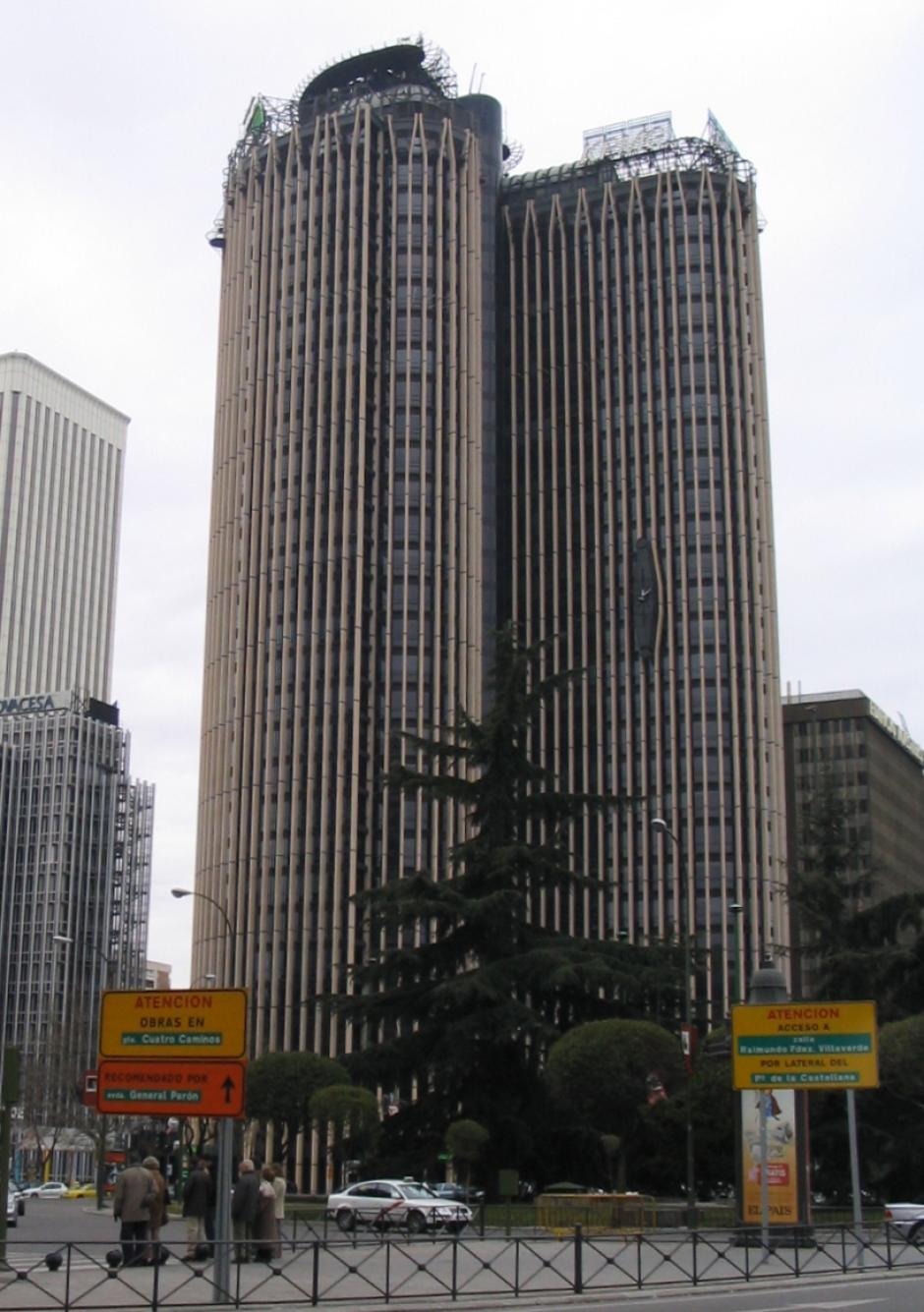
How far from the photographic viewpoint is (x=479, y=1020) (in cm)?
5203

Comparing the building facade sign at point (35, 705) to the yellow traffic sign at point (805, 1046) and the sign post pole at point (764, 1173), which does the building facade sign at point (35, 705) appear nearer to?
the sign post pole at point (764, 1173)

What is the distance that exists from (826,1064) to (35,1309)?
1544 centimetres

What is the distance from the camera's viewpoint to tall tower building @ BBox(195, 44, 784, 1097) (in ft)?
387

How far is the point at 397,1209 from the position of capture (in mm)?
42656

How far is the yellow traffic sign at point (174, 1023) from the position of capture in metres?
21.1

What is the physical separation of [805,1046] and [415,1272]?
9472 millimetres

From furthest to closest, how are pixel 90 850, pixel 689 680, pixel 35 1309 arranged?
pixel 90 850, pixel 689 680, pixel 35 1309

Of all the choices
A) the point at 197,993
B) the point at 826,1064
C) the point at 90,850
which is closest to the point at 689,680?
the point at 90,850

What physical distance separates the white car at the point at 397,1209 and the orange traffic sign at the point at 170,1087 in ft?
64.3

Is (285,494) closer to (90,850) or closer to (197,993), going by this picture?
(90,850)

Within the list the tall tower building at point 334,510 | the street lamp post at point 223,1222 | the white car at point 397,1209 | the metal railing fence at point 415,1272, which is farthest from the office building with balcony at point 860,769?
the street lamp post at point 223,1222

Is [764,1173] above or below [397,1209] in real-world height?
above

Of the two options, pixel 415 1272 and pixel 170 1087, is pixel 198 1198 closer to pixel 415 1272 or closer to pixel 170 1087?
pixel 415 1272

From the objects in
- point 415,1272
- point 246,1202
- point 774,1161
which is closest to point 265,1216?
point 246,1202
